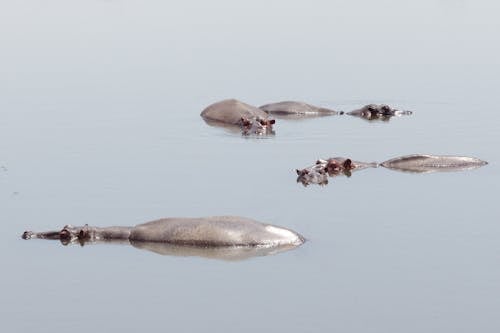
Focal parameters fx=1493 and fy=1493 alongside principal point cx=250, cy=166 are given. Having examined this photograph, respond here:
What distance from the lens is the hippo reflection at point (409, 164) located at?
66.9 feet

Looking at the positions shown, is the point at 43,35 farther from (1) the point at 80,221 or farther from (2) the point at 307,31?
(1) the point at 80,221

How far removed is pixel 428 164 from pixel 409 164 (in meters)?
0.26

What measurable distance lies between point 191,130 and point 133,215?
6.68m

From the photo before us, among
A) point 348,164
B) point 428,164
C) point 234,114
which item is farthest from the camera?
point 234,114

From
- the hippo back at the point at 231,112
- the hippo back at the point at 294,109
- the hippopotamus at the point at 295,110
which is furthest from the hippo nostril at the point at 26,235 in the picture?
the hippo back at the point at 294,109

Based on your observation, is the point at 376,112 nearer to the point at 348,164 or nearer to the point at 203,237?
the point at 348,164

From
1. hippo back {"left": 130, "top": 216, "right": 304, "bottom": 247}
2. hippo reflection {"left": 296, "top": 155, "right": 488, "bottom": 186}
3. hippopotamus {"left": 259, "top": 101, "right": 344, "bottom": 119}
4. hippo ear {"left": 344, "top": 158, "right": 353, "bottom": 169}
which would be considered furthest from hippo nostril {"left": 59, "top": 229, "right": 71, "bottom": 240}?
hippopotamus {"left": 259, "top": 101, "right": 344, "bottom": 119}

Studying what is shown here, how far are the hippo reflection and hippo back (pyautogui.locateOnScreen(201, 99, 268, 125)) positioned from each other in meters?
4.28

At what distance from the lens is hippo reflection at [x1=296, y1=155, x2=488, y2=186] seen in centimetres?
2039

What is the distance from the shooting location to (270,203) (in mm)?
18328

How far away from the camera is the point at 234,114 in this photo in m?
24.9

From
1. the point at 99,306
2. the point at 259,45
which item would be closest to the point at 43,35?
the point at 259,45

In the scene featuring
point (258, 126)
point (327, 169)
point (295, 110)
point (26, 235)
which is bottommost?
point (26, 235)

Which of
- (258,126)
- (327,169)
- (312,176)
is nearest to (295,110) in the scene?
(258,126)
